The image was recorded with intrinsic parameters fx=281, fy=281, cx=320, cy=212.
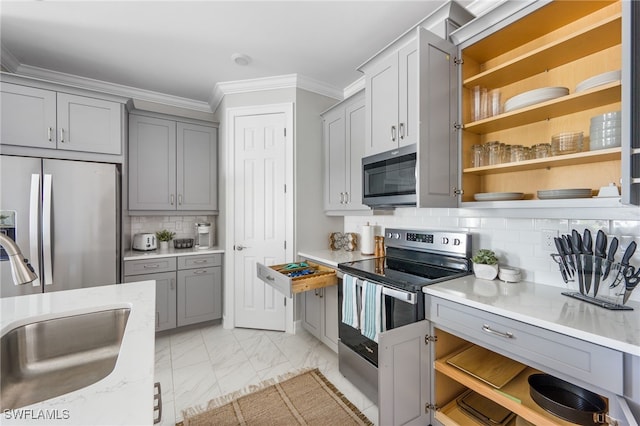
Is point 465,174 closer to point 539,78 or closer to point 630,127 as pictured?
point 539,78

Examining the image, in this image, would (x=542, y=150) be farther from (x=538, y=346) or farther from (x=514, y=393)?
(x=514, y=393)

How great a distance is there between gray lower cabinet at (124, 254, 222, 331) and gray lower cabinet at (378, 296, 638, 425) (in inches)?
93.0

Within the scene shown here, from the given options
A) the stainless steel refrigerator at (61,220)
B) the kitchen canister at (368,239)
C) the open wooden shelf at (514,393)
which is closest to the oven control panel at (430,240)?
the kitchen canister at (368,239)

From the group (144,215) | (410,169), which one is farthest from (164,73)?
(410,169)

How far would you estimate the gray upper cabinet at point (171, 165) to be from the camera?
121 inches

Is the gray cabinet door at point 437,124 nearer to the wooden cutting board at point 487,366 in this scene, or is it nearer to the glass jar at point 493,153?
the glass jar at point 493,153

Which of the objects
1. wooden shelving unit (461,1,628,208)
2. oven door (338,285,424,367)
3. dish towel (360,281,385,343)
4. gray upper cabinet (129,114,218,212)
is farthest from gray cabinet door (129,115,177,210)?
wooden shelving unit (461,1,628,208)

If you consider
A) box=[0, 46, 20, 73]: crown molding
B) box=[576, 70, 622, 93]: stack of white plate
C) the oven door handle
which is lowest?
the oven door handle

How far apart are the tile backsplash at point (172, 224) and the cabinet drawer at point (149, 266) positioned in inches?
24.1

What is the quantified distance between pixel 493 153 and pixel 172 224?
342cm

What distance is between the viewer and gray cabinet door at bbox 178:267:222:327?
9.92ft

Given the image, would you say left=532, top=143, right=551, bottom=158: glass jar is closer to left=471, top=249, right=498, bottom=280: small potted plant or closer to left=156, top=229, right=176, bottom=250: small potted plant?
left=471, top=249, right=498, bottom=280: small potted plant

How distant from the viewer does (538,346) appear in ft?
3.72

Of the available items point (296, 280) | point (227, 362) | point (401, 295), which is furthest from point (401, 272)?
point (227, 362)
